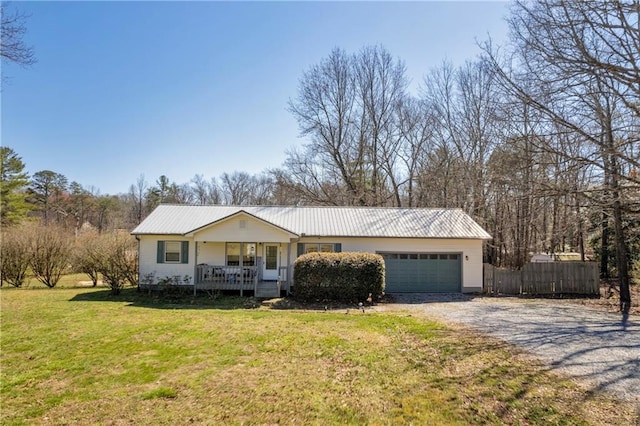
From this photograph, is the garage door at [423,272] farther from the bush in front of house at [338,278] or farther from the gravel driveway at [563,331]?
the bush in front of house at [338,278]

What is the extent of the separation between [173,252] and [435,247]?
12.2m

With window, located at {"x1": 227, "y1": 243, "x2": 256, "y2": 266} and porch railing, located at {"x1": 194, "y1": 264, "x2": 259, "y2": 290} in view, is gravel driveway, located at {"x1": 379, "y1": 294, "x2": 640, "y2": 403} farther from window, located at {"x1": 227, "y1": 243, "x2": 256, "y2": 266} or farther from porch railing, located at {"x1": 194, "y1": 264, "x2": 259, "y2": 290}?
window, located at {"x1": 227, "y1": 243, "x2": 256, "y2": 266}

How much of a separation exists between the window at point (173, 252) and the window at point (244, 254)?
1898 mm

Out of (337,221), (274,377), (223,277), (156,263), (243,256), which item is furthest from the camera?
(337,221)

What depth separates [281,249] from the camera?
54.4 ft

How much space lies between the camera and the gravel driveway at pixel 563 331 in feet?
19.5

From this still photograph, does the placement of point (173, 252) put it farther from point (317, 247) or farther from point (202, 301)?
point (317, 247)

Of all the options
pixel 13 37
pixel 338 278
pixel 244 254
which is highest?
pixel 13 37

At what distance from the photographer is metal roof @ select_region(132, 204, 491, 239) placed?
1658 cm

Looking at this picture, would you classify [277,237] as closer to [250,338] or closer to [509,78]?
[250,338]

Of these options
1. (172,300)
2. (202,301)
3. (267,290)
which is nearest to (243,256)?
(267,290)

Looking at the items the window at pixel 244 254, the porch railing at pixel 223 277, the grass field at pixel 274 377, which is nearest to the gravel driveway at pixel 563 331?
the grass field at pixel 274 377

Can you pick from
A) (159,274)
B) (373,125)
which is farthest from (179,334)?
(373,125)

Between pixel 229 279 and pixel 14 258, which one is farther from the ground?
pixel 14 258
